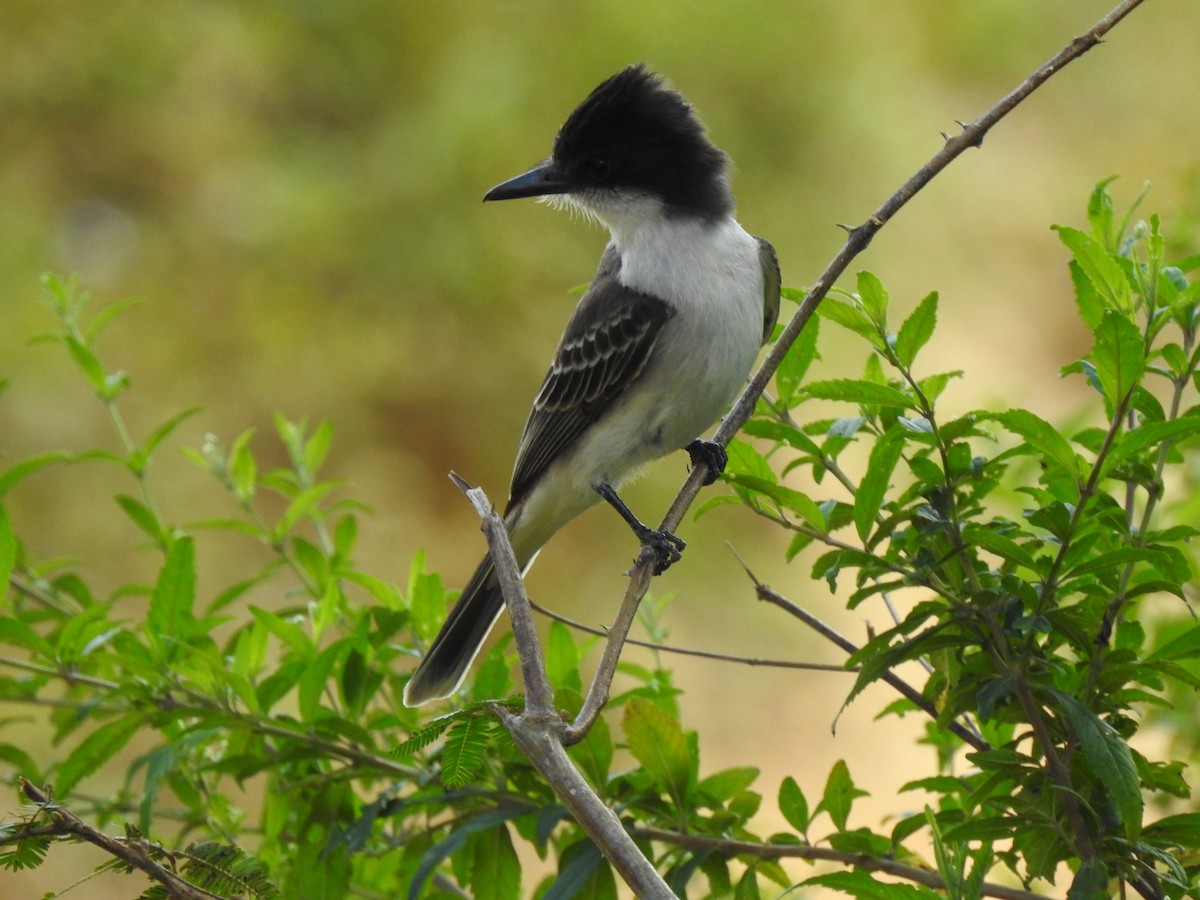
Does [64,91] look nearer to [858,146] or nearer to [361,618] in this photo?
[858,146]

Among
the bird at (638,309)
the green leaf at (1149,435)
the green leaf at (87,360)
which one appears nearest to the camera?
the green leaf at (1149,435)

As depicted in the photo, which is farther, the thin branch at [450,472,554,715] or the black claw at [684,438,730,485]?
the black claw at [684,438,730,485]

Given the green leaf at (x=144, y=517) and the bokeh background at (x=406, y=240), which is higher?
the bokeh background at (x=406, y=240)

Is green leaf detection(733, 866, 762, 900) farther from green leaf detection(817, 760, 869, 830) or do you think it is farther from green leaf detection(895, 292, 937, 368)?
green leaf detection(895, 292, 937, 368)

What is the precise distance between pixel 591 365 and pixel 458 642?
24.2 inches

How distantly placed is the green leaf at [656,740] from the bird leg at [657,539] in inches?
7.5

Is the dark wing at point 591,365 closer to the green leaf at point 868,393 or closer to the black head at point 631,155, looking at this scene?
the black head at point 631,155

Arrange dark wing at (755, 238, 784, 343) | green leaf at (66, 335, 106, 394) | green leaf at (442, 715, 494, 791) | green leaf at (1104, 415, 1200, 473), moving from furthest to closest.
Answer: dark wing at (755, 238, 784, 343) < green leaf at (66, 335, 106, 394) < green leaf at (1104, 415, 1200, 473) < green leaf at (442, 715, 494, 791)

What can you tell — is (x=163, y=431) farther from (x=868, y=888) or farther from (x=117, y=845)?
(x=868, y=888)

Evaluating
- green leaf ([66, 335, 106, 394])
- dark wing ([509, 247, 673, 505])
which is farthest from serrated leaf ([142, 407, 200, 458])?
dark wing ([509, 247, 673, 505])

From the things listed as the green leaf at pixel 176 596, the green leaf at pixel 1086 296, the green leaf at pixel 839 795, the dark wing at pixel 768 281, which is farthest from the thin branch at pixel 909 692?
the dark wing at pixel 768 281

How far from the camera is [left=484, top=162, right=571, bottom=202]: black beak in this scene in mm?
2576

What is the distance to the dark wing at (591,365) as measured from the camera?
2568mm

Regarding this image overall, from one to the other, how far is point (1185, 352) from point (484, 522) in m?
0.78
